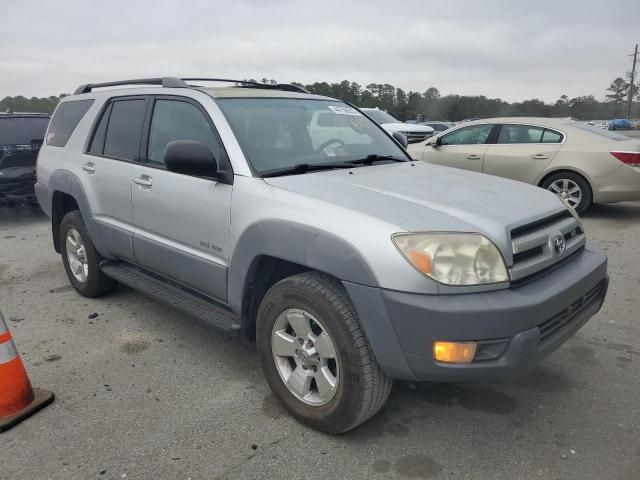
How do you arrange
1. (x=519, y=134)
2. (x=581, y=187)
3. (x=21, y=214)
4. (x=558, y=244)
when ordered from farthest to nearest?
(x=21, y=214) → (x=519, y=134) → (x=581, y=187) → (x=558, y=244)

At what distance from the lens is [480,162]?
8242 millimetres

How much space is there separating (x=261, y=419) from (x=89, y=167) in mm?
2662

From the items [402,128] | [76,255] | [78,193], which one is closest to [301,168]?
[78,193]

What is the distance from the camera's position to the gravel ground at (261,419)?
244 cm

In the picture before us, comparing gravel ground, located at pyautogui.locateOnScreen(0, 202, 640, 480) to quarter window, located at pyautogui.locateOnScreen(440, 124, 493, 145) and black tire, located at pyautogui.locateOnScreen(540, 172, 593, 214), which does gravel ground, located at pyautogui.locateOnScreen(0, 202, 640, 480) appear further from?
quarter window, located at pyautogui.locateOnScreen(440, 124, 493, 145)

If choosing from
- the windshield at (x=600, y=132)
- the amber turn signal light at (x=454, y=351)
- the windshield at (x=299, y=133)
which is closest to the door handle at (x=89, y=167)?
the windshield at (x=299, y=133)

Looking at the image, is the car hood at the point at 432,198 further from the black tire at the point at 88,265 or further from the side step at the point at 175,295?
the black tire at the point at 88,265

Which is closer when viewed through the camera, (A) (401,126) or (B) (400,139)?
(B) (400,139)

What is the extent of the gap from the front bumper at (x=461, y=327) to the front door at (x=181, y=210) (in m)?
1.09

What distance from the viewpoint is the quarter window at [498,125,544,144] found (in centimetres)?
790

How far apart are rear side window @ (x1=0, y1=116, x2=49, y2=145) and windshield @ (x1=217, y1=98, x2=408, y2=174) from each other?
6628 mm

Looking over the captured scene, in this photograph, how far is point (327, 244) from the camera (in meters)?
2.40

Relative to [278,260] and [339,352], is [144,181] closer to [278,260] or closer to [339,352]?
[278,260]

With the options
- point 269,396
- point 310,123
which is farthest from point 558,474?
point 310,123
